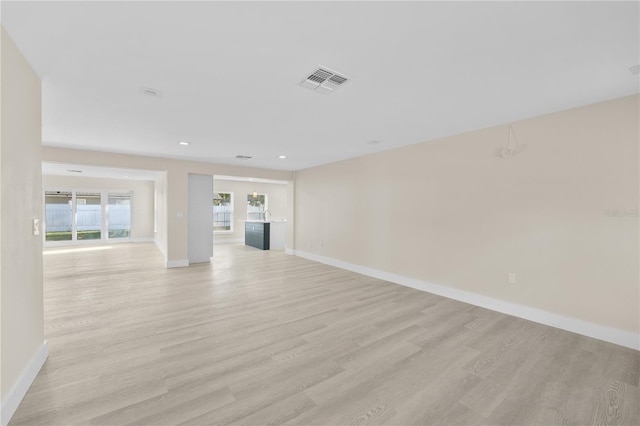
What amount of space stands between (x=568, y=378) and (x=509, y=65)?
8.45 feet

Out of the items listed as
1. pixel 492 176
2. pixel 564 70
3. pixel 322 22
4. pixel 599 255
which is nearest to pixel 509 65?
pixel 564 70

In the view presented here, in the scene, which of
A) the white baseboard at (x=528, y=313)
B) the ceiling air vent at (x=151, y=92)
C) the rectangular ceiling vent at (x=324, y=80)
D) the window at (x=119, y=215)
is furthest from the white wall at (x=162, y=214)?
the rectangular ceiling vent at (x=324, y=80)

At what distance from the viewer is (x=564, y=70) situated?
217 cm

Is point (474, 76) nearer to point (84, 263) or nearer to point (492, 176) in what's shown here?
point (492, 176)

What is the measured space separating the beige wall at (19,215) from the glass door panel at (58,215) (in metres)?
9.29

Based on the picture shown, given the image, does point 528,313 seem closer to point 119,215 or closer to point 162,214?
point 162,214

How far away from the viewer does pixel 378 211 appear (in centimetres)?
521

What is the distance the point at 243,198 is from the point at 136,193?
398 cm

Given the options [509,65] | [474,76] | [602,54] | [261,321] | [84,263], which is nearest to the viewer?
[602,54]

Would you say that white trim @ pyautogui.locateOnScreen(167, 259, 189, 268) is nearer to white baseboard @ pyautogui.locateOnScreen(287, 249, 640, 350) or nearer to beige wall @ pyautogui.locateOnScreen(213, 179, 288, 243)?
beige wall @ pyautogui.locateOnScreen(213, 179, 288, 243)

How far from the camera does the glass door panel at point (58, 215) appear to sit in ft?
28.7

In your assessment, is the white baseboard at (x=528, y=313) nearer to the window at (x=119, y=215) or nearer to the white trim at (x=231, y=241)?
the white trim at (x=231, y=241)

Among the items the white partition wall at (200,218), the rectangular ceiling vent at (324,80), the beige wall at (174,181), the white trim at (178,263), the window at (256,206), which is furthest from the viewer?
the window at (256,206)

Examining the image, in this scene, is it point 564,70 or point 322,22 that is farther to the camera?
point 564,70
